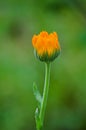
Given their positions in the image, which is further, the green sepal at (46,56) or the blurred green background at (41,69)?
the blurred green background at (41,69)

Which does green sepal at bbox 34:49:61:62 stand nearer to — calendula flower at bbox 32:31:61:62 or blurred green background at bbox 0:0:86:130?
Answer: calendula flower at bbox 32:31:61:62

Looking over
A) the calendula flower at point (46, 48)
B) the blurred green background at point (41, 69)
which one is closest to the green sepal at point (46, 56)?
the calendula flower at point (46, 48)

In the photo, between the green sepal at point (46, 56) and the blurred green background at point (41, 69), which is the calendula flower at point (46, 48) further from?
the blurred green background at point (41, 69)

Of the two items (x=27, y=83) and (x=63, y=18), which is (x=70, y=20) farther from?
(x=27, y=83)

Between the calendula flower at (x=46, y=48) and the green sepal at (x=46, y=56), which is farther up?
the calendula flower at (x=46, y=48)

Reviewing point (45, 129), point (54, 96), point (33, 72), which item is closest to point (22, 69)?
point (33, 72)

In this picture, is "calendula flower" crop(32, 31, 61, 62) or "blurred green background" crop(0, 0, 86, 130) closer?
"calendula flower" crop(32, 31, 61, 62)

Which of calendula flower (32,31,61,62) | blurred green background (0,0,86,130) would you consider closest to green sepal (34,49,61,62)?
calendula flower (32,31,61,62)
